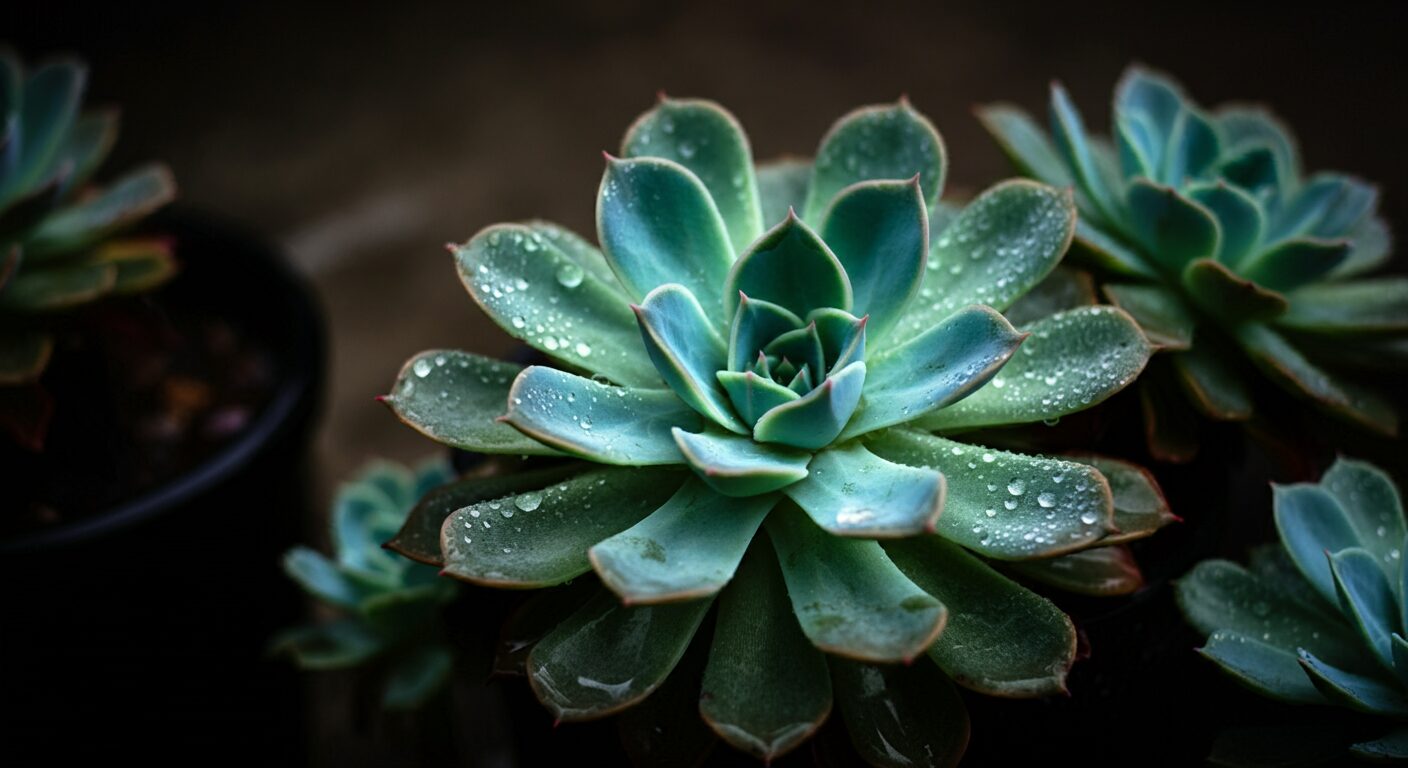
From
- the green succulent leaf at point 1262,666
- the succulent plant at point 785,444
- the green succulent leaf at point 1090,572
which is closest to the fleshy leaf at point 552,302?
the succulent plant at point 785,444

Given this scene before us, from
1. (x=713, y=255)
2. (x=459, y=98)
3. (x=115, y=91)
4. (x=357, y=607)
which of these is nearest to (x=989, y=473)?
(x=713, y=255)

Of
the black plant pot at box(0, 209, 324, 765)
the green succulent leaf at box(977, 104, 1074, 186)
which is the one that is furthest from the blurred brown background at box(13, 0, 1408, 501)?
the green succulent leaf at box(977, 104, 1074, 186)

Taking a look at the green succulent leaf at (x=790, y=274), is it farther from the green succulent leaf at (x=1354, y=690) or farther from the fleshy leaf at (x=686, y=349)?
the green succulent leaf at (x=1354, y=690)

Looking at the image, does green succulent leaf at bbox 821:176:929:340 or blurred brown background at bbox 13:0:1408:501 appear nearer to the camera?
green succulent leaf at bbox 821:176:929:340

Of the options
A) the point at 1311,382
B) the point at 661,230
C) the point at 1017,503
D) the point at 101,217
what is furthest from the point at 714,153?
the point at 101,217

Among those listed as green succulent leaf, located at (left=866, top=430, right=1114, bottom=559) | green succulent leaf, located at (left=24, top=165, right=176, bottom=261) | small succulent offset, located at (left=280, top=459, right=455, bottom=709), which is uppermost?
green succulent leaf, located at (left=24, top=165, right=176, bottom=261)

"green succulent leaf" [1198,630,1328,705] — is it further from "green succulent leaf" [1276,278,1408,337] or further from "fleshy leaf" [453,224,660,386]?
"fleshy leaf" [453,224,660,386]
